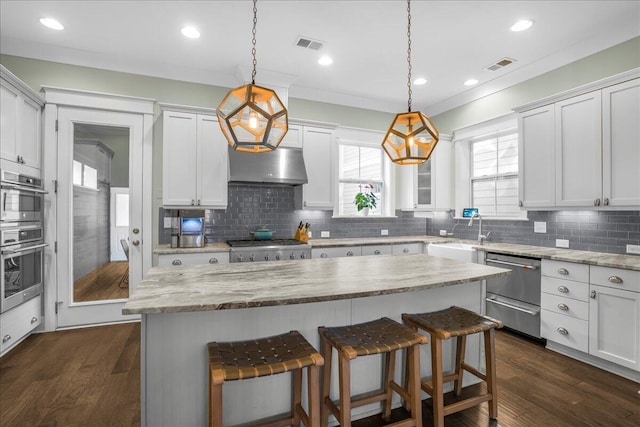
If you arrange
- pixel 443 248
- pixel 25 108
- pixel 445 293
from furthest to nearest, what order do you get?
pixel 443 248 → pixel 25 108 → pixel 445 293

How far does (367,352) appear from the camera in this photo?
154 centimetres

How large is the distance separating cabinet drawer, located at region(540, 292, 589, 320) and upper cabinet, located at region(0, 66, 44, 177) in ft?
16.5

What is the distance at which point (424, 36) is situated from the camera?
3.26 metres

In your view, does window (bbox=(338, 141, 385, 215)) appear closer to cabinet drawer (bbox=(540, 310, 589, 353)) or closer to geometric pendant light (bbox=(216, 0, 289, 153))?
cabinet drawer (bbox=(540, 310, 589, 353))

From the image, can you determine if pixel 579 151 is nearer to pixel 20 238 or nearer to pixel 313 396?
pixel 313 396

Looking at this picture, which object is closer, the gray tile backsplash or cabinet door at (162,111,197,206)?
Result: the gray tile backsplash

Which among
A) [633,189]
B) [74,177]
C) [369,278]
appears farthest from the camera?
[74,177]

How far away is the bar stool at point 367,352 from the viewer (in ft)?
5.09

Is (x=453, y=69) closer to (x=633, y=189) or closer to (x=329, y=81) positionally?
(x=329, y=81)

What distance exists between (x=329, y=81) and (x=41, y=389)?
4272 mm

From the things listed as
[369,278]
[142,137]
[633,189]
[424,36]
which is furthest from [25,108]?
[633,189]

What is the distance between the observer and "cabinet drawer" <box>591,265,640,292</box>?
8.13 ft

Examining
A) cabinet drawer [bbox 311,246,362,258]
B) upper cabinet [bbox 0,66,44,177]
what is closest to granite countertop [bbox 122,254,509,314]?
cabinet drawer [bbox 311,246,362,258]

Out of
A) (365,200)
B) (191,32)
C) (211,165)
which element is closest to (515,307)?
(365,200)
